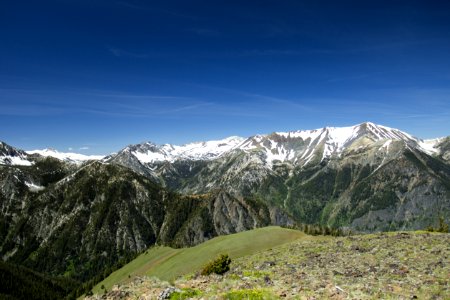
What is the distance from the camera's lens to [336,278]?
39.3 m

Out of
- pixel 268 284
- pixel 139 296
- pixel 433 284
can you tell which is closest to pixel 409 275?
pixel 433 284

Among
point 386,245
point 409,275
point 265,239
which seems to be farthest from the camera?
point 265,239

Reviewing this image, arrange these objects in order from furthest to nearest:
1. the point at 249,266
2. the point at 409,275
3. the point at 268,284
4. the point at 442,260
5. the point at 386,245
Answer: the point at 386,245 → the point at 249,266 → the point at 442,260 → the point at 409,275 → the point at 268,284

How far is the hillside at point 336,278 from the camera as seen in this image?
3016cm

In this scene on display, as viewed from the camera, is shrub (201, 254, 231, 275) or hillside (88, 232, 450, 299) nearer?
hillside (88, 232, 450, 299)

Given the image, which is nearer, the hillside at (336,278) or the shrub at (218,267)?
the hillside at (336,278)

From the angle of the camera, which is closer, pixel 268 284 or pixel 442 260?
pixel 268 284

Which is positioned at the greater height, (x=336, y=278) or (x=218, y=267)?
(x=336, y=278)

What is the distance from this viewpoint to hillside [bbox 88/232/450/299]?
30.2 metres

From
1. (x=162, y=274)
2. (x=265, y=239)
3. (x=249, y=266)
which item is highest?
(x=249, y=266)

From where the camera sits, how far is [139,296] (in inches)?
1126

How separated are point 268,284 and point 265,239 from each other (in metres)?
98.9

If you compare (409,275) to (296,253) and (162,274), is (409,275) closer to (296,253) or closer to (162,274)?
(296,253)

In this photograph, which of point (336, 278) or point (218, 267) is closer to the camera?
point (336, 278)
